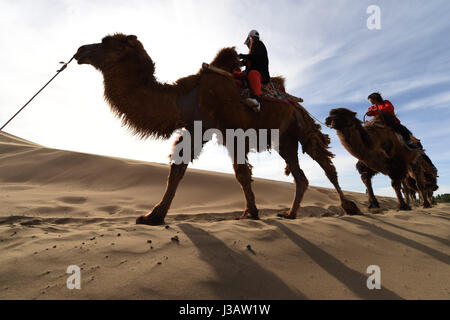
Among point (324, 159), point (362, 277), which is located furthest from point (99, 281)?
point (324, 159)

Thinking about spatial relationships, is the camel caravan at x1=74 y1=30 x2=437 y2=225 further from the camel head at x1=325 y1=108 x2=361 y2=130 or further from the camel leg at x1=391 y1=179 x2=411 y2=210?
the camel leg at x1=391 y1=179 x2=411 y2=210

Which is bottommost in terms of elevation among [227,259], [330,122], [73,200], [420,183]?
[227,259]

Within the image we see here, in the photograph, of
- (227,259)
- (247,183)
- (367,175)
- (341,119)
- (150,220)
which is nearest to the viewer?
(227,259)

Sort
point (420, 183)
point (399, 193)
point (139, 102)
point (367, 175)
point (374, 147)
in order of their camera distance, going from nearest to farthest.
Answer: point (139, 102)
point (374, 147)
point (399, 193)
point (367, 175)
point (420, 183)

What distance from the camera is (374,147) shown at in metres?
5.62

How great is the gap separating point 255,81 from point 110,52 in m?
2.08

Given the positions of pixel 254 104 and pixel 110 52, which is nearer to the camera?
pixel 110 52

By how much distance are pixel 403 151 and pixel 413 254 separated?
4883 mm

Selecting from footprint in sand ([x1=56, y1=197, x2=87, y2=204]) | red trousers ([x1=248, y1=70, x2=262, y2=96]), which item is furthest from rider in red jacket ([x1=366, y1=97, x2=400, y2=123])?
footprint in sand ([x1=56, y1=197, x2=87, y2=204])

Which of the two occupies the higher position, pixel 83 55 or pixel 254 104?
pixel 83 55

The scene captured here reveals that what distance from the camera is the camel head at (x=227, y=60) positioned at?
4.36 metres

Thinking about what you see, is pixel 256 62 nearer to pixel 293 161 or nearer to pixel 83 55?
pixel 293 161

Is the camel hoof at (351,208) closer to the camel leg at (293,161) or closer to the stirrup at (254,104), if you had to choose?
the camel leg at (293,161)

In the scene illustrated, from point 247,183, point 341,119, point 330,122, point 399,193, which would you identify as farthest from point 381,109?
point 247,183
